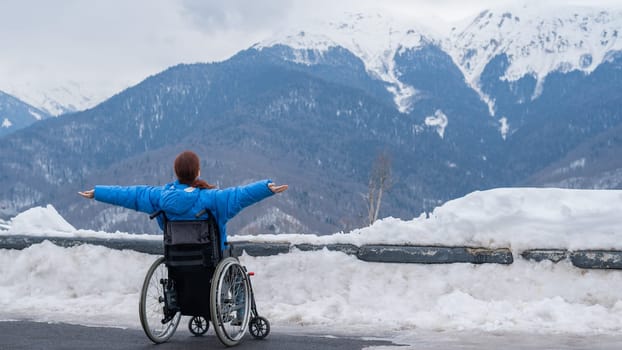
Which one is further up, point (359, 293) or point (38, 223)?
point (38, 223)

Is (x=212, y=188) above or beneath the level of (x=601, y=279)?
above

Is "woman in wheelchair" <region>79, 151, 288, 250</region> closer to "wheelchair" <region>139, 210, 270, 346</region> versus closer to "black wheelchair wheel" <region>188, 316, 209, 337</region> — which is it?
"wheelchair" <region>139, 210, 270, 346</region>

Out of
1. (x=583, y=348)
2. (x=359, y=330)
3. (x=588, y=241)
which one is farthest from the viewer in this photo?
(x=588, y=241)

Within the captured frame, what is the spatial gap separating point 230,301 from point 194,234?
0.60 metres

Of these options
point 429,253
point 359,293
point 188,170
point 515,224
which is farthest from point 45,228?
point 515,224

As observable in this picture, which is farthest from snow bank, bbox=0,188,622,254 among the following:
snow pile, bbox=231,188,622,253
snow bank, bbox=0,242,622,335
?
Result: snow bank, bbox=0,242,622,335

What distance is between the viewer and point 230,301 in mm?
6605

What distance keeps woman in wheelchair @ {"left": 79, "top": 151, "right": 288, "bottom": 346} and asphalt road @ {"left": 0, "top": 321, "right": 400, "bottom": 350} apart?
0.58ft

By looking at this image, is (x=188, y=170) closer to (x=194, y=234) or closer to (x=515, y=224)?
(x=194, y=234)

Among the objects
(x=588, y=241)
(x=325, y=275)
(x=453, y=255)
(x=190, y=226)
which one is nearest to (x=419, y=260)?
(x=453, y=255)

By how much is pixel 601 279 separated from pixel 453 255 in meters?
1.38

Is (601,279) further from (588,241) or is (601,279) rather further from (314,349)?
(314,349)

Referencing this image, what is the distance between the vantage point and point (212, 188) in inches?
266

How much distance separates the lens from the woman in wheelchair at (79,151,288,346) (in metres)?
6.55
